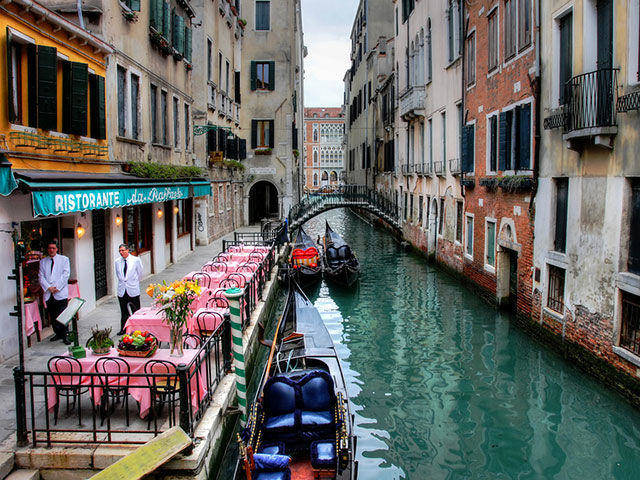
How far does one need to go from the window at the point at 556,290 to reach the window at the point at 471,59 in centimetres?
706

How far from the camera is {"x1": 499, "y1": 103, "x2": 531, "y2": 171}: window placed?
11.2 meters

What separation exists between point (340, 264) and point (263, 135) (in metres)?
12.1

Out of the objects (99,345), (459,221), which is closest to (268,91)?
(459,221)

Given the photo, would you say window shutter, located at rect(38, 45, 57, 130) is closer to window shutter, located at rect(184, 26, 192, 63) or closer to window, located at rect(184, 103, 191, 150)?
window shutter, located at rect(184, 26, 192, 63)

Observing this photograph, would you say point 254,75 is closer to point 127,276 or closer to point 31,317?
point 127,276

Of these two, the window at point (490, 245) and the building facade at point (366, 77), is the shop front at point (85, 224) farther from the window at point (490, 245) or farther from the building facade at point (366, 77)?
the building facade at point (366, 77)

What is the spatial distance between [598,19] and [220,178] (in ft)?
51.6

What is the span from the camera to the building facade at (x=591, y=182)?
7.50 metres

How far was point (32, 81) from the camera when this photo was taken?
7.45 metres

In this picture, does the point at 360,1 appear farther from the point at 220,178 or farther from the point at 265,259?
the point at 265,259

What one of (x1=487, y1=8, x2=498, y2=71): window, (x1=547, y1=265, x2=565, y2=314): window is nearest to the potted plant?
(x1=547, y1=265, x2=565, y2=314): window

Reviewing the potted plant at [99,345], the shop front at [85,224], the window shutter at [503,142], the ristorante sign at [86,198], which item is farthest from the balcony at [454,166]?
the potted plant at [99,345]

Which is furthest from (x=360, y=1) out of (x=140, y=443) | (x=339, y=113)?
(x=339, y=113)

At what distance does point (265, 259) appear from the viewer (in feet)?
41.6
